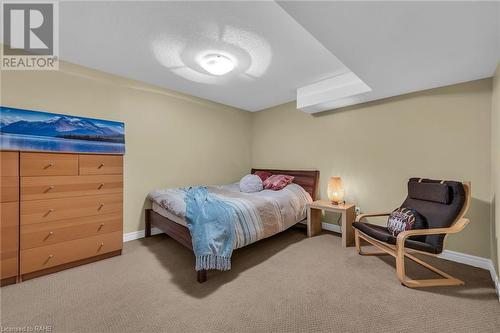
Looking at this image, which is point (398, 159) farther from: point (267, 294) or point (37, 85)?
point (37, 85)

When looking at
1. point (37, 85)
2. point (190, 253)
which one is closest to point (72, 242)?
point (190, 253)

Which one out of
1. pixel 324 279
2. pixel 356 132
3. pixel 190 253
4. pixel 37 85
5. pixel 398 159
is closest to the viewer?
pixel 324 279

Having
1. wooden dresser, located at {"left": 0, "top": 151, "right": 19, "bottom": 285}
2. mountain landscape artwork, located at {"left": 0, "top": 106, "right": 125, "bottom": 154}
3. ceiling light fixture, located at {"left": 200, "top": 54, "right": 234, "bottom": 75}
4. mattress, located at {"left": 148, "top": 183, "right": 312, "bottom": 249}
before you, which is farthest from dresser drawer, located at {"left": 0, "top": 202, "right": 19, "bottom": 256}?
ceiling light fixture, located at {"left": 200, "top": 54, "right": 234, "bottom": 75}

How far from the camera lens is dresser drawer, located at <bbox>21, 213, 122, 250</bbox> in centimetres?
204

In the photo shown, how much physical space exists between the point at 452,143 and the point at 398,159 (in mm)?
577

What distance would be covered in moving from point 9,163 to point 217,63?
7.52 feet

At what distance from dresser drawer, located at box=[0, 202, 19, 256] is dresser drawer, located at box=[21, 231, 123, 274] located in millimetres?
116

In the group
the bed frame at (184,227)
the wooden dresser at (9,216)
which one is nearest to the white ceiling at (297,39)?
the wooden dresser at (9,216)

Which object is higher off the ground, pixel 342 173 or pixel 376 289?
pixel 342 173

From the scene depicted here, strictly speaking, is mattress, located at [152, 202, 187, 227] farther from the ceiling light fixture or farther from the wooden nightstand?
the wooden nightstand

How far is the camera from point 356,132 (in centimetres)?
335

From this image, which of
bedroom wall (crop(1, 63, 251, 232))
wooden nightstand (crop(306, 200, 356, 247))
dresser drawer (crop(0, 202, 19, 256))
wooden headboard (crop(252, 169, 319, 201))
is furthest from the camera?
wooden headboard (crop(252, 169, 319, 201))

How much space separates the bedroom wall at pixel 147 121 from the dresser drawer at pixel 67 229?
2.08 ft

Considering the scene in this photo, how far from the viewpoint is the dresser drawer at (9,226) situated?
1914mm
